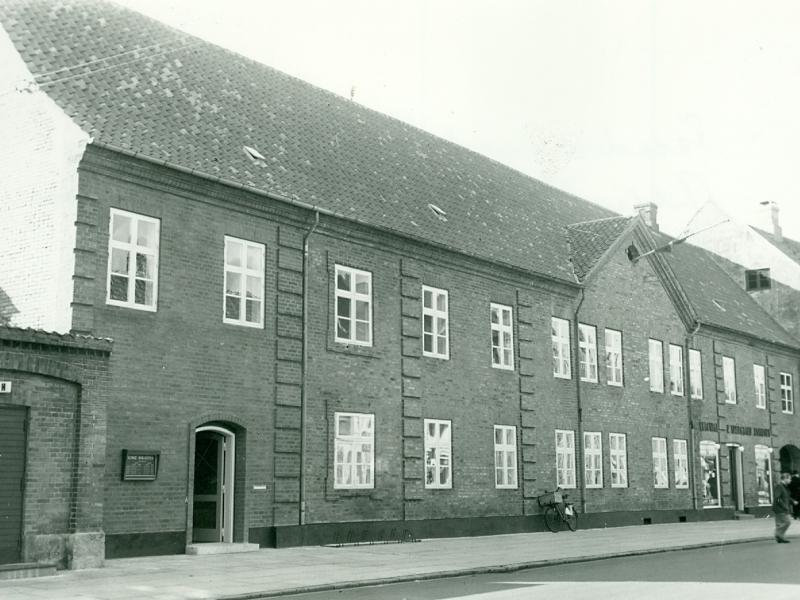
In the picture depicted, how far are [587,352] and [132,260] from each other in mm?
15477

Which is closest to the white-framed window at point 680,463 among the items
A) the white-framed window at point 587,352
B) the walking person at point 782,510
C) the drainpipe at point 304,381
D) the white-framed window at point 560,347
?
the white-framed window at point 587,352

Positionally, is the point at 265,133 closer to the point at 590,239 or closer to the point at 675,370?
the point at 590,239

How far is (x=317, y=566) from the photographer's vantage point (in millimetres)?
15727

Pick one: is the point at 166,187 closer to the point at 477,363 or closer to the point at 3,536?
the point at 3,536

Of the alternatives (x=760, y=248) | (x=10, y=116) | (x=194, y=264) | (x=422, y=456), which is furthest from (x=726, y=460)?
(x=10, y=116)

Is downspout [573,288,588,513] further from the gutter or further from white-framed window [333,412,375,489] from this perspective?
white-framed window [333,412,375,489]

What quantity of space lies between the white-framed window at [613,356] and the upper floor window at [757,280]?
15832 millimetres

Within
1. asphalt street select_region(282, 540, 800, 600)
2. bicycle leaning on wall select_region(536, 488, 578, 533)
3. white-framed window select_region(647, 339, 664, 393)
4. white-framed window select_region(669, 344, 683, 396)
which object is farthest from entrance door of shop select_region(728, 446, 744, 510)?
asphalt street select_region(282, 540, 800, 600)

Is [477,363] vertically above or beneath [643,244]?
beneath

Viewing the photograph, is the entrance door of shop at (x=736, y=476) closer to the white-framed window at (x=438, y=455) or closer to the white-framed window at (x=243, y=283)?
the white-framed window at (x=438, y=455)

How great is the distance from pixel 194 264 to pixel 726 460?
76.6 ft

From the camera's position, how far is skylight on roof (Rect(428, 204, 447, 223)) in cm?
2475

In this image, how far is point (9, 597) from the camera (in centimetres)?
1173

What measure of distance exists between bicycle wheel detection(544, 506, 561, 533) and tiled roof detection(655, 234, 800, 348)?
36.3 feet
